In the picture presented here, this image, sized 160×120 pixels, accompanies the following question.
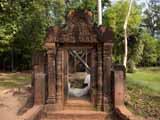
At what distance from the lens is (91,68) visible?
10.3m

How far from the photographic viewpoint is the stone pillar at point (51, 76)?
33.1 feet

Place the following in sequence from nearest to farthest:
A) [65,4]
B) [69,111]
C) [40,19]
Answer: [69,111], [40,19], [65,4]

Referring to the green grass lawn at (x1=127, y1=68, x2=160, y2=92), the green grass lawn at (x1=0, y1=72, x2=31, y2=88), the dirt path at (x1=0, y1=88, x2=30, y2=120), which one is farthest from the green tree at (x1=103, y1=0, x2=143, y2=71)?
the dirt path at (x1=0, y1=88, x2=30, y2=120)

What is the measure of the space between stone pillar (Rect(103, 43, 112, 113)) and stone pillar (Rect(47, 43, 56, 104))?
60.6 inches

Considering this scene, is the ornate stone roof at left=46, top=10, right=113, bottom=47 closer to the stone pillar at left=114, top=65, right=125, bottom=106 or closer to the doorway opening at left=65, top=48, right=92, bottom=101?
the doorway opening at left=65, top=48, right=92, bottom=101

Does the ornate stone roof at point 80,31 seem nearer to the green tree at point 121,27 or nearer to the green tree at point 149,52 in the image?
the green tree at point 121,27

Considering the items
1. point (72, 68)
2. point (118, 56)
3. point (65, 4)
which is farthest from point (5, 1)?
point (118, 56)

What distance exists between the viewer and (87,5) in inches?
1331

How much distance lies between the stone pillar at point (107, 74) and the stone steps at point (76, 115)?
416 mm

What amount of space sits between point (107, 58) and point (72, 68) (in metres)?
2.86

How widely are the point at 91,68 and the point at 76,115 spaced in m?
1.59

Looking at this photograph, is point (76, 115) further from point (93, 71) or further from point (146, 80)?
point (146, 80)

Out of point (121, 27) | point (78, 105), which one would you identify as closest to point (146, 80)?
point (121, 27)

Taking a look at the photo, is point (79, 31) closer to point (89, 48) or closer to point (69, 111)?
point (89, 48)
